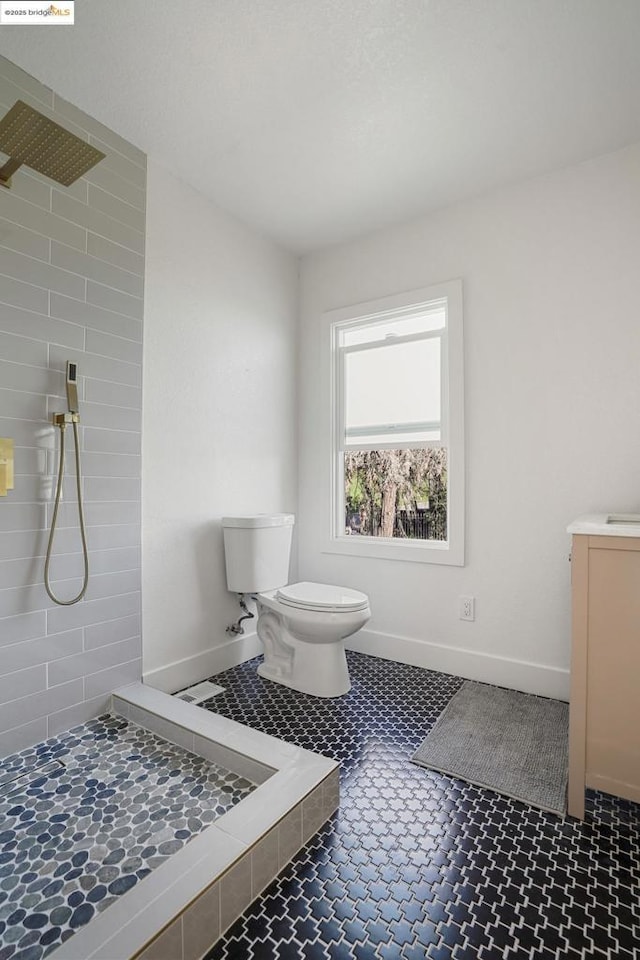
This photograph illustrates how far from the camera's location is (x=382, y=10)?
1502mm

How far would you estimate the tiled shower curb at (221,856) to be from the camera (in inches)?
37.7

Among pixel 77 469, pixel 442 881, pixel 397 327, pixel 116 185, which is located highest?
pixel 116 185

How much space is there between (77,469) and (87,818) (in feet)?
3.77

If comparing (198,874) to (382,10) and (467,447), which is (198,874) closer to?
(467,447)

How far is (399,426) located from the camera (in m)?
2.79

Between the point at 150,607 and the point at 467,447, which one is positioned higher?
the point at 467,447

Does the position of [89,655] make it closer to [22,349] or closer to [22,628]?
[22,628]

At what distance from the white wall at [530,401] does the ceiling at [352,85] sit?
0.84ft

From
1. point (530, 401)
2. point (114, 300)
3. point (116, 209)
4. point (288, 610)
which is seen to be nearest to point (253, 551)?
point (288, 610)

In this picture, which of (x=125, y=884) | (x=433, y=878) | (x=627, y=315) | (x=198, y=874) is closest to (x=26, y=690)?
(x=125, y=884)

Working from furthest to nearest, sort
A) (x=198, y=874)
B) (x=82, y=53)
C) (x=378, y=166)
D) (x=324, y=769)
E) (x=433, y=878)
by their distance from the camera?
(x=378, y=166) → (x=82, y=53) → (x=324, y=769) → (x=433, y=878) → (x=198, y=874)

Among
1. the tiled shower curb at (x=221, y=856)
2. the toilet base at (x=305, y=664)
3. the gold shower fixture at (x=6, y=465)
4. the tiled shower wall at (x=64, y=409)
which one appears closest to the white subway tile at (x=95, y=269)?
the tiled shower wall at (x=64, y=409)

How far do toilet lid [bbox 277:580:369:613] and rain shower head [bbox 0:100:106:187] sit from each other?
5.65 ft

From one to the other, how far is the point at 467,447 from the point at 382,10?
171 centimetres
